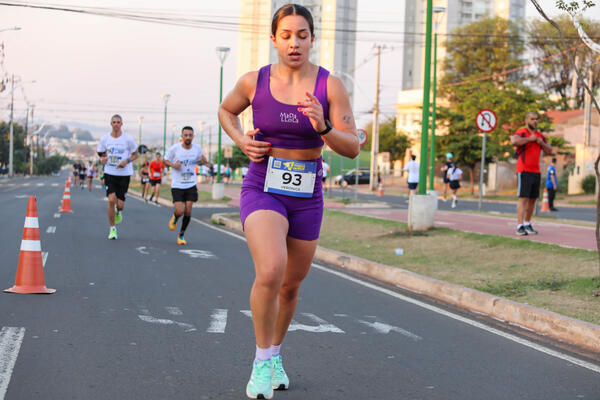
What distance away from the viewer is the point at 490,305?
7641mm

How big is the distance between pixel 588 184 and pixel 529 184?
31906 millimetres

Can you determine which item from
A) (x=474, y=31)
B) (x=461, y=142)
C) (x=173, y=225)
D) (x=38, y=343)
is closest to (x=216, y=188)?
(x=173, y=225)

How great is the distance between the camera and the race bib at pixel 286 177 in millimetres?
4184

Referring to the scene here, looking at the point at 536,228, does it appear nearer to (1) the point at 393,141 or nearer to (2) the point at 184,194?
(2) the point at 184,194

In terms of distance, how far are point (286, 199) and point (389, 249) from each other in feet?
27.3

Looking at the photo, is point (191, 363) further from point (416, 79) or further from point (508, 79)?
point (416, 79)

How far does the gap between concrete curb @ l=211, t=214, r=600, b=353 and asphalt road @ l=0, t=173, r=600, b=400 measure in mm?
354

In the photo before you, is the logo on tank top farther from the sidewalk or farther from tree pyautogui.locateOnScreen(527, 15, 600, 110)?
tree pyautogui.locateOnScreen(527, 15, 600, 110)

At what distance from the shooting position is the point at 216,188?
96.6 ft

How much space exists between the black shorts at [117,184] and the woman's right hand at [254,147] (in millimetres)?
9031

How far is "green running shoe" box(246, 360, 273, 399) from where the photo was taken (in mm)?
4102

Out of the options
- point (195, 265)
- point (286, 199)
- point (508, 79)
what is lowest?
point (195, 265)

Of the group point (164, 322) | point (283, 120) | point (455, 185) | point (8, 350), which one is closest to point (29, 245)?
point (164, 322)

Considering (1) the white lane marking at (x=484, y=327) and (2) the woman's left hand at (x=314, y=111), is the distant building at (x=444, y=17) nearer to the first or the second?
(1) the white lane marking at (x=484, y=327)
